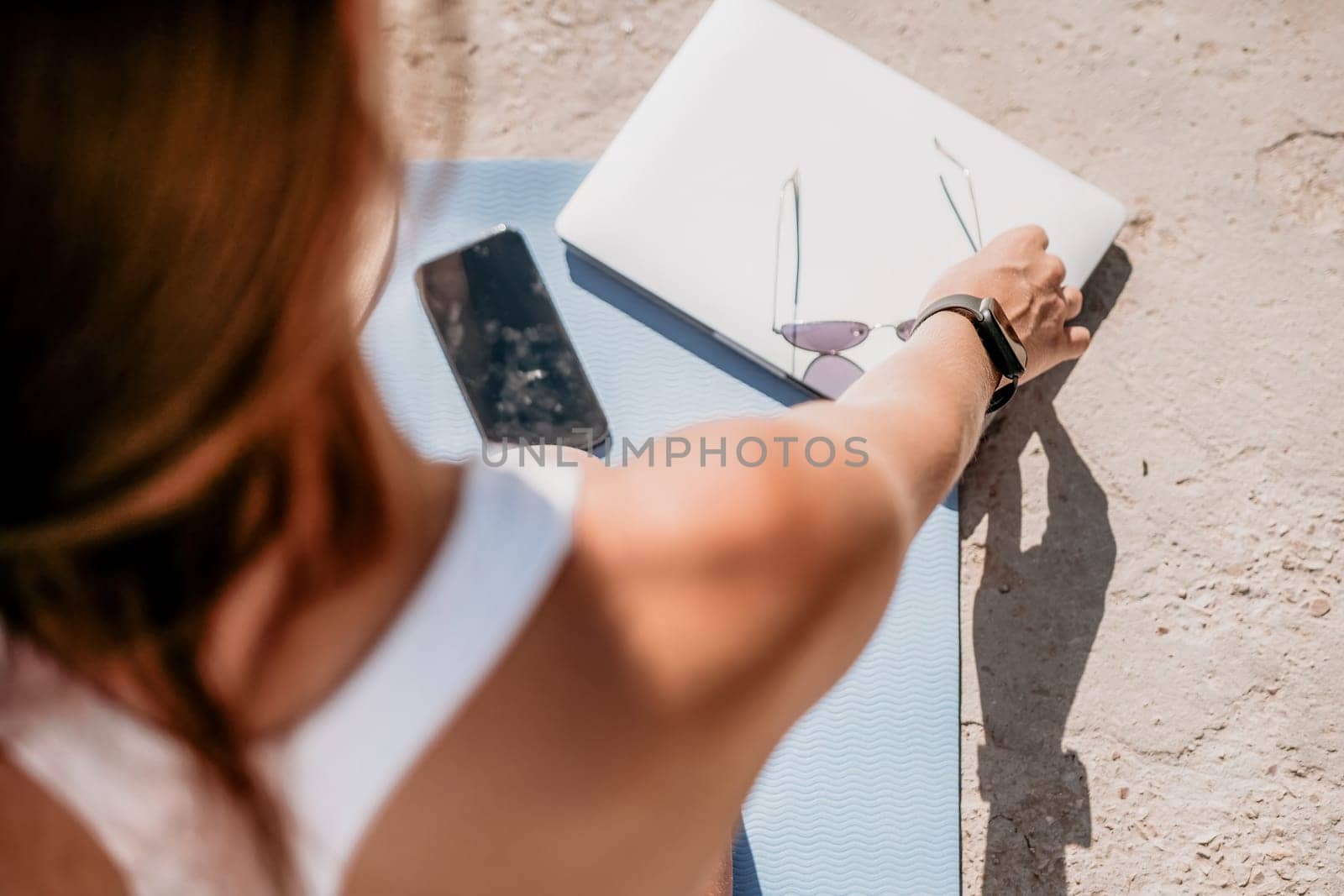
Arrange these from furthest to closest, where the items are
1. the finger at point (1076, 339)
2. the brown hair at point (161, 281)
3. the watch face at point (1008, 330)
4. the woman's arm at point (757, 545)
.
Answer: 1. the finger at point (1076, 339)
2. the watch face at point (1008, 330)
3. the woman's arm at point (757, 545)
4. the brown hair at point (161, 281)

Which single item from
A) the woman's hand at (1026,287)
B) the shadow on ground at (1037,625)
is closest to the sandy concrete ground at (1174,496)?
the shadow on ground at (1037,625)

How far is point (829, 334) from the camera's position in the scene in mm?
760

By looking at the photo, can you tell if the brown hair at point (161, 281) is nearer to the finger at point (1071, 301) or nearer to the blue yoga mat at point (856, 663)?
the blue yoga mat at point (856, 663)

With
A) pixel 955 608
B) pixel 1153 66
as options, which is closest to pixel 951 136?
pixel 1153 66

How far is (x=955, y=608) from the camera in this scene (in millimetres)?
762

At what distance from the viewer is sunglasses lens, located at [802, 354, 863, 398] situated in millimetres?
761

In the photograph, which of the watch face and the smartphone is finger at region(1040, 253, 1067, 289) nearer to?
the watch face

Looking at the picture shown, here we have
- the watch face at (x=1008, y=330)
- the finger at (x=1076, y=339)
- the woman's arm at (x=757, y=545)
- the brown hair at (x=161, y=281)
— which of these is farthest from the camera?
the finger at (x=1076, y=339)

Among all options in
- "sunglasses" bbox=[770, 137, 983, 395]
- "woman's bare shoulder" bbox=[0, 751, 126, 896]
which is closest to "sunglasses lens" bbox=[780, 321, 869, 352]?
"sunglasses" bbox=[770, 137, 983, 395]

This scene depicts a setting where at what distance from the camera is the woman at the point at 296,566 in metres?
0.24

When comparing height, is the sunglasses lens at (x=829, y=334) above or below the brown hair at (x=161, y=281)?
below

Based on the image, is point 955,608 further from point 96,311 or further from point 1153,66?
point 96,311

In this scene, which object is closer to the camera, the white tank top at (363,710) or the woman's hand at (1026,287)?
the white tank top at (363,710)

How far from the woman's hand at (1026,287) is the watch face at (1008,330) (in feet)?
0.06
